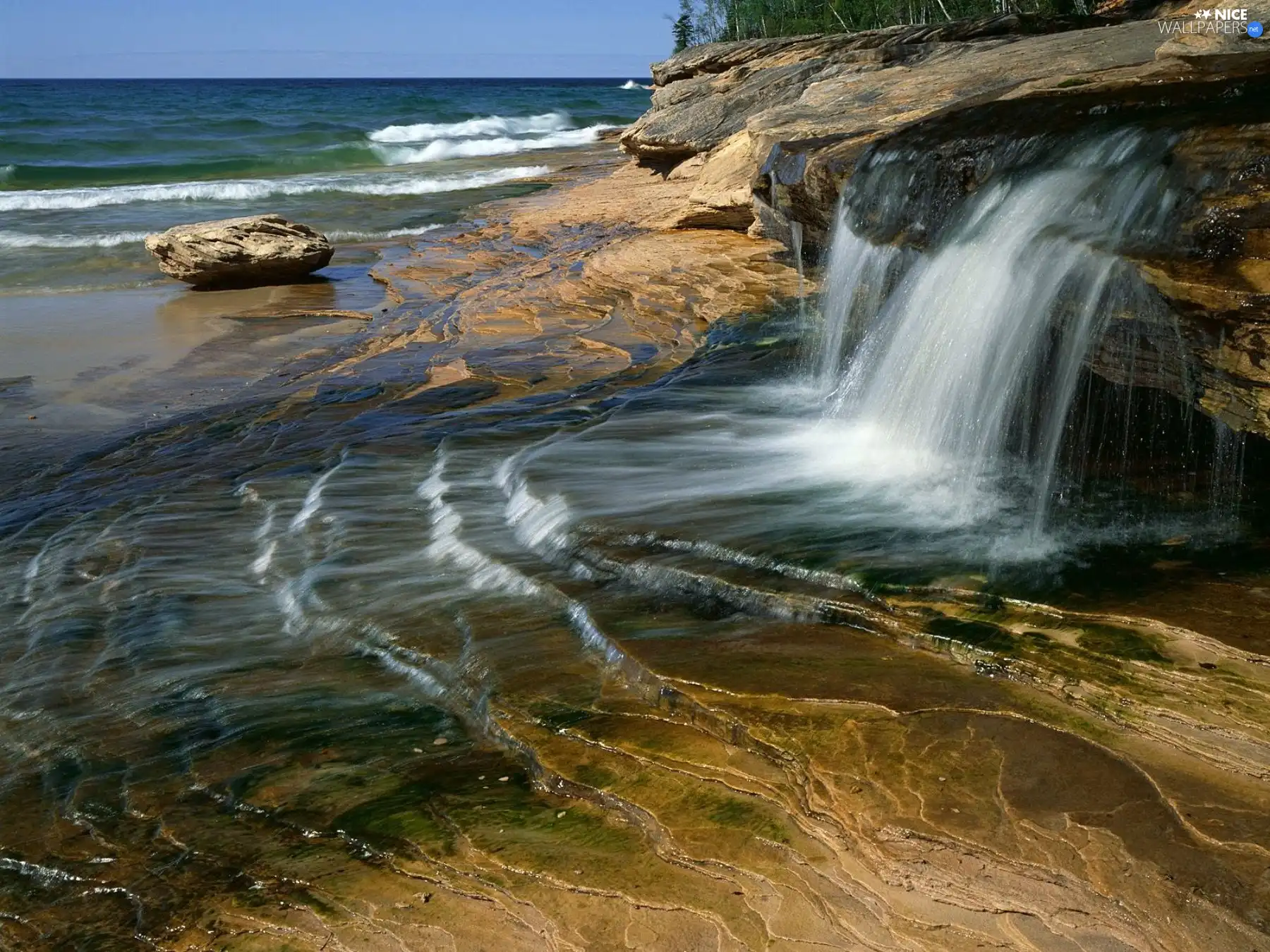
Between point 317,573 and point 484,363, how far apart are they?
3.99m

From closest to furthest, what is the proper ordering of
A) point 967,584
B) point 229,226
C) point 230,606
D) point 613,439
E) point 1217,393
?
point 967,584, point 1217,393, point 230,606, point 613,439, point 229,226

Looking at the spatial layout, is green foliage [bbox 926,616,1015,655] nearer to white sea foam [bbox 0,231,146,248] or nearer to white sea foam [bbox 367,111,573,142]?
white sea foam [bbox 0,231,146,248]

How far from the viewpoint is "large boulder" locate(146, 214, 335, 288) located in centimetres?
1314

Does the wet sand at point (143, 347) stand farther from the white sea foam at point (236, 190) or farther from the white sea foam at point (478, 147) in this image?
the white sea foam at point (478, 147)

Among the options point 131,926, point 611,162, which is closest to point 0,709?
point 131,926

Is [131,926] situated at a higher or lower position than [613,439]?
lower

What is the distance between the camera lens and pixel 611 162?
28.8 m

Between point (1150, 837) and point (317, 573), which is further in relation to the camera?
point (317, 573)

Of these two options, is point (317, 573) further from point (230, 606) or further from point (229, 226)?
point (229, 226)

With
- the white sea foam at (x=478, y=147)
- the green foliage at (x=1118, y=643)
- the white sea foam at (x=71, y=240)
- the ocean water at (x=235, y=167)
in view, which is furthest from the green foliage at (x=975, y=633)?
the white sea foam at (x=478, y=147)

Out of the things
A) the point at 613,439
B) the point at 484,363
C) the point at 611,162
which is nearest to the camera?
the point at 613,439

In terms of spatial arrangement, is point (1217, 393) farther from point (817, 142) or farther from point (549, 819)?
point (817, 142)

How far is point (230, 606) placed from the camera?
4887mm

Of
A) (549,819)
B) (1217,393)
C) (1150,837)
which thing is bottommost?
(549,819)
